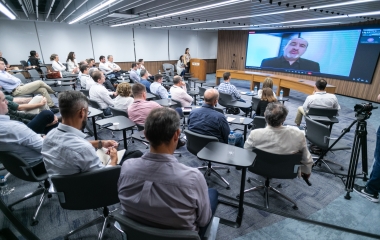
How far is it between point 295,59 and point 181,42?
6987 mm

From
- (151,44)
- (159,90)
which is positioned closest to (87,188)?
(159,90)

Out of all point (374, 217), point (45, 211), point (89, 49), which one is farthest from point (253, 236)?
point (89, 49)

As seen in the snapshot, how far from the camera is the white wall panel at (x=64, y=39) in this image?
370 inches

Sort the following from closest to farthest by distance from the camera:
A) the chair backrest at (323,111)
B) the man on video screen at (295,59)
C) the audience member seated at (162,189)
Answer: the audience member seated at (162,189), the chair backrest at (323,111), the man on video screen at (295,59)

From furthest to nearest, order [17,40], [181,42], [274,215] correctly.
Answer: [181,42] < [17,40] < [274,215]

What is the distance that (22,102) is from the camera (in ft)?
10.9

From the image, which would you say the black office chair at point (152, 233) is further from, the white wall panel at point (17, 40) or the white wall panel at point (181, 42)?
A: the white wall panel at point (181, 42)

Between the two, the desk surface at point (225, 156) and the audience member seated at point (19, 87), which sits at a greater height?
the audience member seated at point (19, 87)

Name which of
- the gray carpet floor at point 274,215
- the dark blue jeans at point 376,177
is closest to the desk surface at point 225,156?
the gray carpet floor at point 274,215

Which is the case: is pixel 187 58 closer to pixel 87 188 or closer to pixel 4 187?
pixel 4 187

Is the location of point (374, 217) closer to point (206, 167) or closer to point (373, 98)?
point (206, 167)

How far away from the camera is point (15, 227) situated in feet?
6.16

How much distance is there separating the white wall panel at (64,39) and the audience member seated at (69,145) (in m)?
10.2

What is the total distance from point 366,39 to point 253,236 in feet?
28.4
